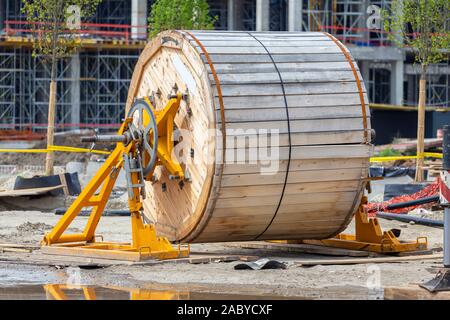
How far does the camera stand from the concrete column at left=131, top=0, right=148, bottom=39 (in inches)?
2051

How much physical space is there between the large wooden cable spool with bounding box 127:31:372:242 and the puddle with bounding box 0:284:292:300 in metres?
2.60

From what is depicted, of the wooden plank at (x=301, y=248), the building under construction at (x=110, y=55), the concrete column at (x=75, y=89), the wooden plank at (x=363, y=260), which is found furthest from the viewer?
the concrete column at (x=75, y=89)

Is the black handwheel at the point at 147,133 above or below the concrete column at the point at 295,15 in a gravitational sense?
below

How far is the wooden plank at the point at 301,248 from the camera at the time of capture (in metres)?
14.7

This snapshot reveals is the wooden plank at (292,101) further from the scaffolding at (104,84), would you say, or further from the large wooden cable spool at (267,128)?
the scaffolding at (104,84)

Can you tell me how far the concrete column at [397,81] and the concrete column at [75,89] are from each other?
14.6m

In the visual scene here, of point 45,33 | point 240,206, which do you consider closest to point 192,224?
point 240,206

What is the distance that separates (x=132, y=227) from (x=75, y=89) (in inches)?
1511

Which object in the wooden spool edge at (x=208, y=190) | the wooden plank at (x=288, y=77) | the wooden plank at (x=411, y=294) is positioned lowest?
the wooden plank at (x=411, y=294)

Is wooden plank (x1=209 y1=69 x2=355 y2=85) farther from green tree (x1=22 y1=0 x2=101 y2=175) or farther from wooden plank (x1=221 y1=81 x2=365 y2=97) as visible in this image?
green tree (x1=22 y1=0 x2=101 y2=175)

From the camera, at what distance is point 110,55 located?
171 ft

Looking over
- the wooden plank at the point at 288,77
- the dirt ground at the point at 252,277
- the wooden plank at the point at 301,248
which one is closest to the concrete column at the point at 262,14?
the wooden plank at the point at 301,248

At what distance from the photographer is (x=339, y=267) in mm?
13211
